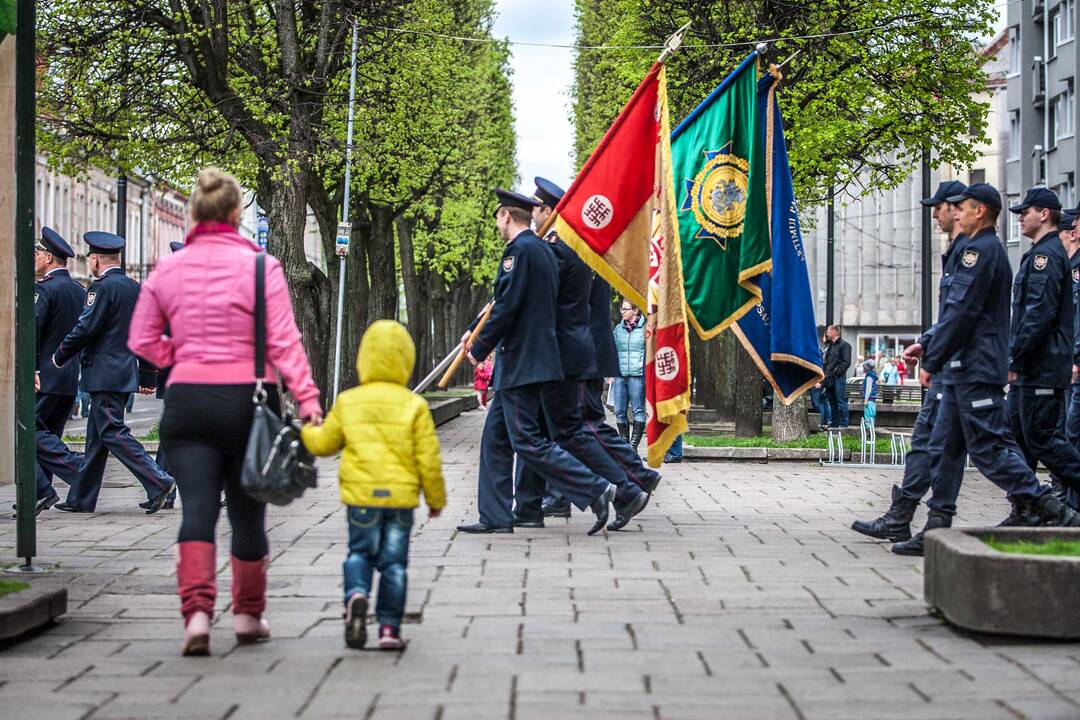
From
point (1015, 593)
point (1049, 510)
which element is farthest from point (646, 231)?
point (1015, 593)

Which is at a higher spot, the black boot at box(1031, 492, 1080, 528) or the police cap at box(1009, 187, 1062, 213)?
the police cap at box(1009, 187, 1062, 213)

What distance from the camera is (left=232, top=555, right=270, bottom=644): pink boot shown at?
647 centimetres

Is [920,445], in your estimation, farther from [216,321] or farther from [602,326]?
[216,321]

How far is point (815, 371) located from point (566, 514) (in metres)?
2.00

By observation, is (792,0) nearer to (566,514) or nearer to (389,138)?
(389,138)

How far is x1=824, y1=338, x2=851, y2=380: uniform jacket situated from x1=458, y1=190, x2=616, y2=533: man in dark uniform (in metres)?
18.6

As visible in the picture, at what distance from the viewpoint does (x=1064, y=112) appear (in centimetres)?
5112

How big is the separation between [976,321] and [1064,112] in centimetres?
4462

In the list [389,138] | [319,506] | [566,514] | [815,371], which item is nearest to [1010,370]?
[815,371]

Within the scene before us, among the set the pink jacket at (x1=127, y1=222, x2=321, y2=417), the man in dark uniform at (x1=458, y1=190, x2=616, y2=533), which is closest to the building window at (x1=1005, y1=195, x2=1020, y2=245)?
the man in dark uniform at (x1=458, y1=190, x2=616, y2=533)

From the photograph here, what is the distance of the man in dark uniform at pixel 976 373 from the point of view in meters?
9.23

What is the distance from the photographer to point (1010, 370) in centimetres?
1069

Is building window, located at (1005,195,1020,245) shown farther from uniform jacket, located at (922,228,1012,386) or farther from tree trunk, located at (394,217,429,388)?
uniform jacket, located at (922,228,1012,386)

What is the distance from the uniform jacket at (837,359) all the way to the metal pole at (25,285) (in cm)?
2133
